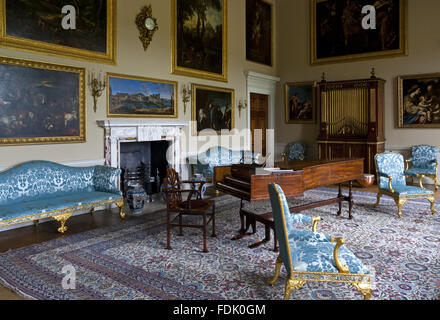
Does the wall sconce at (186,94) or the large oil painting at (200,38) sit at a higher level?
the large oil painting at (200,38)

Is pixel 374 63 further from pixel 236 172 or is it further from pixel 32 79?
pixel 32 79

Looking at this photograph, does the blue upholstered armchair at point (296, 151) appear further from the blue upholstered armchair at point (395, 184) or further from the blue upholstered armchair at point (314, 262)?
the blue upholstered armchair at point (314, 262)

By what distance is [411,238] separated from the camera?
17.8 ft

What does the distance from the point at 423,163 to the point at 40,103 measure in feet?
30.7

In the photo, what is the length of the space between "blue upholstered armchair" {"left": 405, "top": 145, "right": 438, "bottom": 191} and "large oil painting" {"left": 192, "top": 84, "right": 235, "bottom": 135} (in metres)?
5.06

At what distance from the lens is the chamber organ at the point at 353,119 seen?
34.3 ft

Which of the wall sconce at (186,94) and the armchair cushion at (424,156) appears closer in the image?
the wall sconce at (186,94)

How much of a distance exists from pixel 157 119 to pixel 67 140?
2308 mm

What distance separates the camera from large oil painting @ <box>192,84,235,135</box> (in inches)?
386

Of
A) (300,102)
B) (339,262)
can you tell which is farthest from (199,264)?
(300,102)

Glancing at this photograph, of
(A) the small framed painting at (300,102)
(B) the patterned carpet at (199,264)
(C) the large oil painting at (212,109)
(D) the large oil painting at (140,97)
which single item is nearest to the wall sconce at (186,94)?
(C) the large oil painting at (212,109)

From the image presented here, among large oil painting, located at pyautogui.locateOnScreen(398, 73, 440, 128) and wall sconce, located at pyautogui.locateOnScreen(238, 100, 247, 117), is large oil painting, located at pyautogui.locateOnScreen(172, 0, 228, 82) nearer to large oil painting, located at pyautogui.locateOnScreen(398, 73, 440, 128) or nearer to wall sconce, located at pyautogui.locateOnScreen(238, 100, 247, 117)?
wall sconce, located at pyautogui.locateOnScreen(238, 100, 247, 117)

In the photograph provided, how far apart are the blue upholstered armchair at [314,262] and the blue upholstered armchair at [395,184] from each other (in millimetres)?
3969

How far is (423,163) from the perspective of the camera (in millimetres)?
10023
